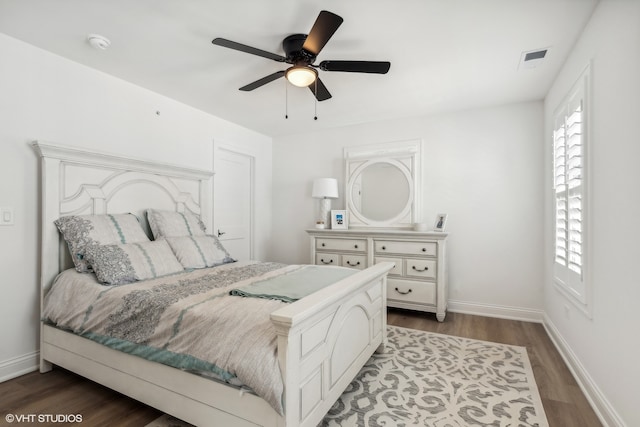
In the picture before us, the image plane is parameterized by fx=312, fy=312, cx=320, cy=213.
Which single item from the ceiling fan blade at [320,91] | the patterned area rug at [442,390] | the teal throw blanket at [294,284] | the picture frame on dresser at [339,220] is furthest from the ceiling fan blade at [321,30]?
the picture frame on dresser at [339,220]

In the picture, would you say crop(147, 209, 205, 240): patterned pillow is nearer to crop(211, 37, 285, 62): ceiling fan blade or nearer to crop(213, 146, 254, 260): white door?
crop(213, 146, 254, 260): white door

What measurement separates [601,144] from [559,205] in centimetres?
104

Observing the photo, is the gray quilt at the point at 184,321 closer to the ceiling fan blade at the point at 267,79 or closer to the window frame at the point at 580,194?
Result: the ceiling fan blade at the point at 267,79

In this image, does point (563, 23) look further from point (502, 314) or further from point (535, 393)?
point (502, 314)

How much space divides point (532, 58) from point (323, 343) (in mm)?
2671

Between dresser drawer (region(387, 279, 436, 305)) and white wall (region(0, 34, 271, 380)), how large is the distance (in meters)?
2.99

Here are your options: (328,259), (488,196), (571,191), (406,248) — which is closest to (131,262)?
(328,259)

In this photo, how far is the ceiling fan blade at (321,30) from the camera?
1.67 m

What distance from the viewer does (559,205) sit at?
2.70 meters

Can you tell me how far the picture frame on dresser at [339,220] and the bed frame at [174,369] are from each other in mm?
1632

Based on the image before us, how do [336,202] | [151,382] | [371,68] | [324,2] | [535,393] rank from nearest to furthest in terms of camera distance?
1. [151,382]
2. [324,2]
3. [535,393]
4. [371,68]
5. [336,202]

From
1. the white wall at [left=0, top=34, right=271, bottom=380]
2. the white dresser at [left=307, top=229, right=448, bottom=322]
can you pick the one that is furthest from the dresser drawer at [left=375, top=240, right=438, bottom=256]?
the white wall at [left=0, top=34, right=271, bottom=380]

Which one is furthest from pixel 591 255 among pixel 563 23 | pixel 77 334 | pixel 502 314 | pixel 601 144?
pixel 77 334

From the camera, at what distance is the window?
6.82 ft
